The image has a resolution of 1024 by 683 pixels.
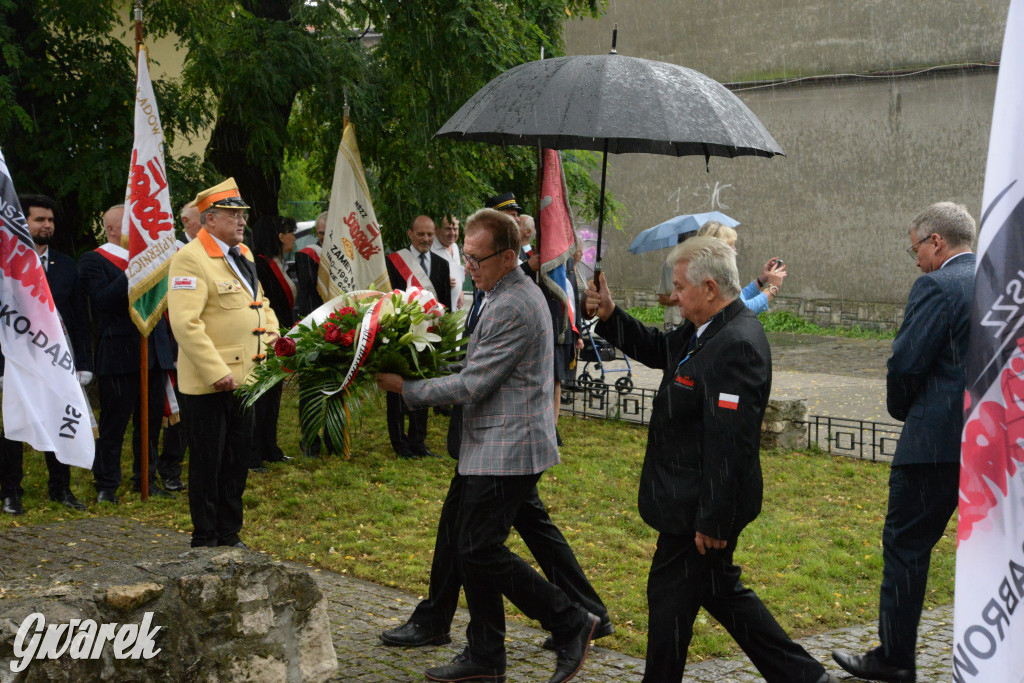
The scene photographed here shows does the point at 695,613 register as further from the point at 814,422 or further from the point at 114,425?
the point at 814,422

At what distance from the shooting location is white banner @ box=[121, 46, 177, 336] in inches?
318

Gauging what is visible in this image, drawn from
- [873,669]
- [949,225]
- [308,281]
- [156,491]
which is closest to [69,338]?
[156,491]

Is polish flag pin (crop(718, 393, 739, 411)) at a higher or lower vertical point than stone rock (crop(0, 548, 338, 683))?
higher

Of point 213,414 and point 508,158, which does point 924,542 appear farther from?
point 508,158

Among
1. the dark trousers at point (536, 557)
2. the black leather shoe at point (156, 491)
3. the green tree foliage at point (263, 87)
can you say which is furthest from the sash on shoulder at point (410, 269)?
the dark trousers at point (536, 557)

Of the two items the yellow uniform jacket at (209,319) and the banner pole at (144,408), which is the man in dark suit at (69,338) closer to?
the banner pole at (144,408)

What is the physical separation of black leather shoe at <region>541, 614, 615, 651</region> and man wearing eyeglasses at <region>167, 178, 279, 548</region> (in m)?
2.34

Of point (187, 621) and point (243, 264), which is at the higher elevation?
point (243, 264)

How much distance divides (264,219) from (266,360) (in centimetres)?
531

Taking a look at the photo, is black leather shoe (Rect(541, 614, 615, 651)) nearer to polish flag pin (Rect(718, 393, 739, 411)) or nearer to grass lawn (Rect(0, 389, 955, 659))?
grass lawn (Rect(0, 389, 955, 659))

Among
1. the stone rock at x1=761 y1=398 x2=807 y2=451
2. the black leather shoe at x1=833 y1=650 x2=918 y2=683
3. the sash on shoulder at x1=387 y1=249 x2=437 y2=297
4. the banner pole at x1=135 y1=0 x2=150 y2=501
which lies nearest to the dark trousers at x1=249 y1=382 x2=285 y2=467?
the banner pole at x1=135 y1=0 x2=150 y2=501

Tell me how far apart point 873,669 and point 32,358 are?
409 centimetres

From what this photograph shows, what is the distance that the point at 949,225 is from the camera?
474 cm

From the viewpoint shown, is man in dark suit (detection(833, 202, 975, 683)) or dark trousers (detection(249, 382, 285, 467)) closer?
man in dark suit (detection(833, 202, 975, 683))
